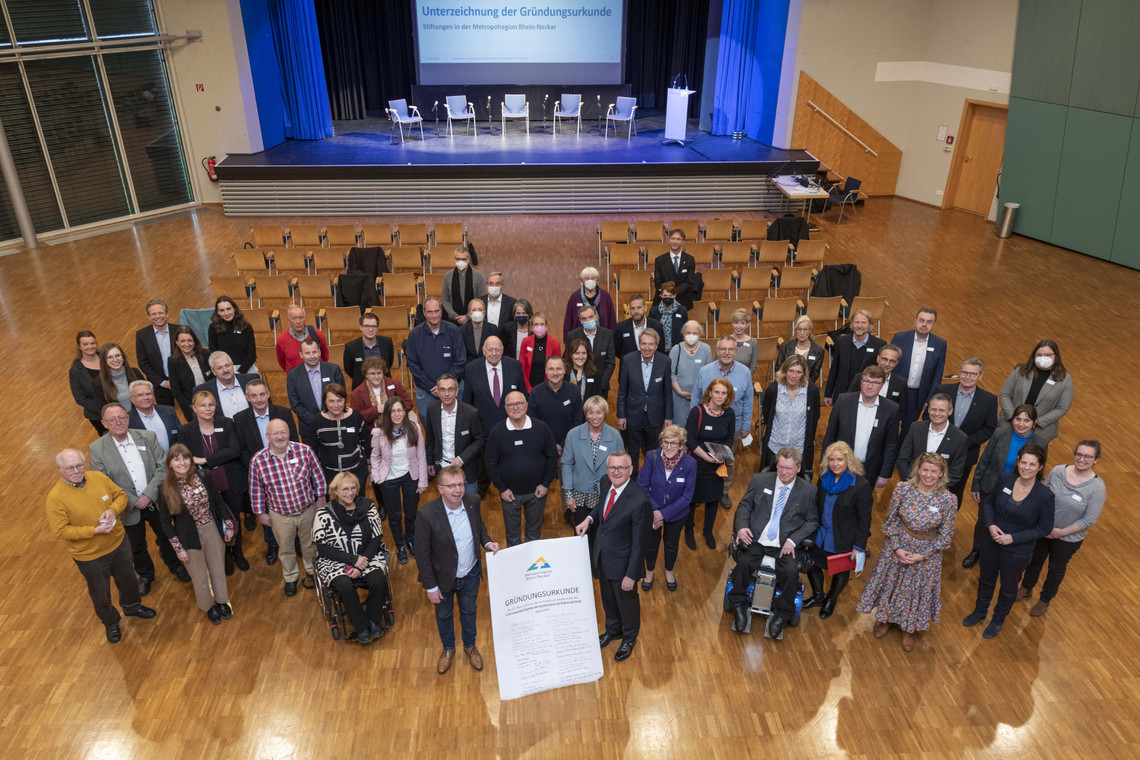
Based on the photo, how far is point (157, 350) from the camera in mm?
6547

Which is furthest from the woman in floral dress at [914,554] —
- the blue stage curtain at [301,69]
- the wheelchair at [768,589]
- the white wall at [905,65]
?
the blue stage curtain at [301,69]

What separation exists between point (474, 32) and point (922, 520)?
1598 centimetres

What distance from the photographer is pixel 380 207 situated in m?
14.3

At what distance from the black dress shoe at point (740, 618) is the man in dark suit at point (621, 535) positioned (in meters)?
0.66

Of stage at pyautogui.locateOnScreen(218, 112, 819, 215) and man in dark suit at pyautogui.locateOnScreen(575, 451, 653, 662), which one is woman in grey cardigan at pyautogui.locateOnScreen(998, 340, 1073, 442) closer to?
man in dark suit at pyautogui.locateOnScreen(575, 451, 653, 662)

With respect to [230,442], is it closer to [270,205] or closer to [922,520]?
[922,520]

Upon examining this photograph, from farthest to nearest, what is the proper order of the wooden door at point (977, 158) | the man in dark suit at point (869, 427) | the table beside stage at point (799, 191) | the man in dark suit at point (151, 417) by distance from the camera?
1. the wooden door at point (977, 158)
2. the table beside stage at point (799, 191)
3. the man in dark suit at point (869, 427)
4. the man in dark suit at point (151, 417)

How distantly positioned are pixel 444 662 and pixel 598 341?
2.74 meters

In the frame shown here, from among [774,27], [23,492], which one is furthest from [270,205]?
[774,27]

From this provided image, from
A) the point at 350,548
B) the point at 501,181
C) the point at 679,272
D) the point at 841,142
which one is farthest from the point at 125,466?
the point at 841,142

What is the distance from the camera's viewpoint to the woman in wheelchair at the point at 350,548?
471cm

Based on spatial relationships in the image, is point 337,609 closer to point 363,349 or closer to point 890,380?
point 363,349

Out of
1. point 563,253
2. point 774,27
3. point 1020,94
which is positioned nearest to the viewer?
point 563,253

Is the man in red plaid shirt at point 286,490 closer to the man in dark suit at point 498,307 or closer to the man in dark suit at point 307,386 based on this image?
the man in dark suit at point 307,386
